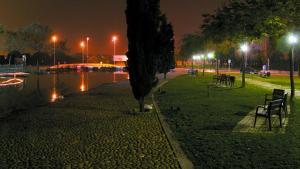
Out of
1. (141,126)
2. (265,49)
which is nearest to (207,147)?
(141,126)

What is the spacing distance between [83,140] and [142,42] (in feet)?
23.2

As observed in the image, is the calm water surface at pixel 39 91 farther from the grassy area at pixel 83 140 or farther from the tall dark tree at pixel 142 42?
the tall dark tree at pixel 142 42

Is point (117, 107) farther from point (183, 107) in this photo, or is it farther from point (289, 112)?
point (289, 112)

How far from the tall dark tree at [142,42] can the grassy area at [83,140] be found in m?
1.53

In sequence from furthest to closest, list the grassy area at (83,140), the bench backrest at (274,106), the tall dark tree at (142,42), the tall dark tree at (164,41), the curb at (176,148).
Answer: the tall dark tree at (164,41) < the tall dark tree at (142,42) < the bench backrest at (274,106) < the grassy area at (83,140) < the curb at (176,148)

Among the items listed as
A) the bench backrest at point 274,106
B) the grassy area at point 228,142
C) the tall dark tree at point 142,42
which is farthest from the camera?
the tall dark tree at point 142,42

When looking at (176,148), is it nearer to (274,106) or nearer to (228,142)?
(228,142)

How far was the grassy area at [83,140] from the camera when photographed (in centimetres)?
882

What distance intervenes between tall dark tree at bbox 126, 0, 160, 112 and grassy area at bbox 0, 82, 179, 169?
1.53 metres

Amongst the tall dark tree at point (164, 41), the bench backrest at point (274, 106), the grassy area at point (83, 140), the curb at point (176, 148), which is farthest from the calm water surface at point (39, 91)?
the bench backrest at point (274, 106)

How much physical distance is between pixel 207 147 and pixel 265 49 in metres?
84.3

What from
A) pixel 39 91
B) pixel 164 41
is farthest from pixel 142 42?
pixel 39 91

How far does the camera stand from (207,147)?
10.1 meters

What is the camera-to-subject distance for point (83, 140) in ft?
36.7
